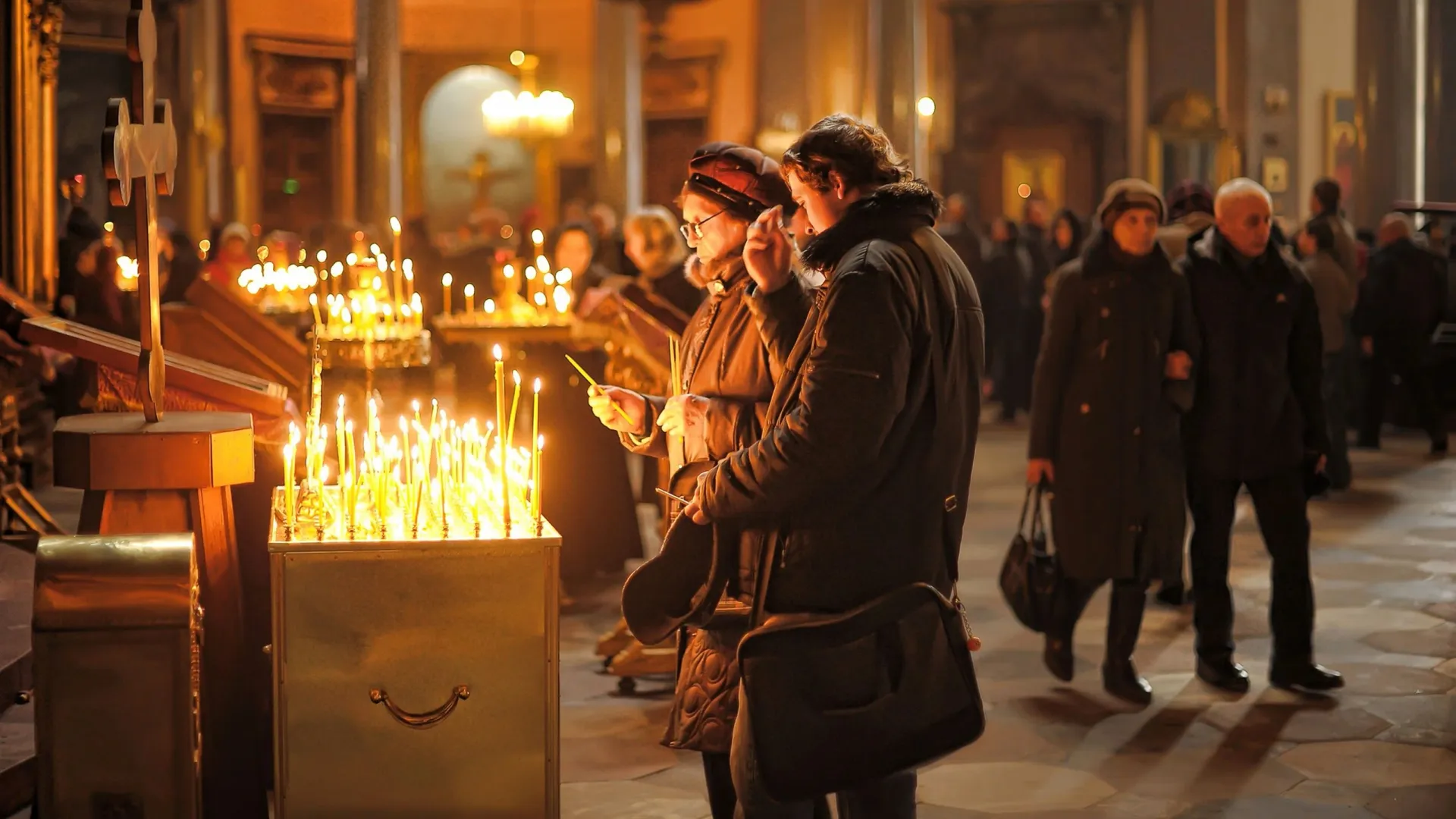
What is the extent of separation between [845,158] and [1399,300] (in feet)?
41.6

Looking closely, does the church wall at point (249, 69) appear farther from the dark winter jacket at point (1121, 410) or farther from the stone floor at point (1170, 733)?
the dark winter jacket at point (1121, 410)

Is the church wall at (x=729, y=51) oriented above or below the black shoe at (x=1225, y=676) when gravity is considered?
above

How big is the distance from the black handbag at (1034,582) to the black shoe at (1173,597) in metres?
1.91

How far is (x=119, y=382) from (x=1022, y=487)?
8514 millimetres

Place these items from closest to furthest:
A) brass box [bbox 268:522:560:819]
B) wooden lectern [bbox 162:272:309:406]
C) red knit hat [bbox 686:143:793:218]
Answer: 1. brass box [bbox 268:522:560:819]
2. red knit hat [bbox 686:143:793:218]
3. wooden lectern [bbox 162:272:309:406]

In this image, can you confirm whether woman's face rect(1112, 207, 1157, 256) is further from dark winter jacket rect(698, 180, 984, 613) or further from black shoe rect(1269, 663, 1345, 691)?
dark winter jacket rect(698, 180, 984, 613)

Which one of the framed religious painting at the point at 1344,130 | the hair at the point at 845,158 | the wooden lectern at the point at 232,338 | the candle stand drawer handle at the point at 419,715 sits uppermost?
the framed religious painting at the point at 1344,130

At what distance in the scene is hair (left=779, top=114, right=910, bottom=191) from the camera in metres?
3.63

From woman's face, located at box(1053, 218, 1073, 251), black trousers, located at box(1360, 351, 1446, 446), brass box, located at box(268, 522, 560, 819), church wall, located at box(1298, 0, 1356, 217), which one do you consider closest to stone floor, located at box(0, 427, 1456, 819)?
brass box, located at box(268, 522, 560, 819)

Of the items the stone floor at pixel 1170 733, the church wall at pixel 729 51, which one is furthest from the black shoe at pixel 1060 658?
the church wall at pixel 729 51

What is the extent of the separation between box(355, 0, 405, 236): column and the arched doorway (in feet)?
22.7

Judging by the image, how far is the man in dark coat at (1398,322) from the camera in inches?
588

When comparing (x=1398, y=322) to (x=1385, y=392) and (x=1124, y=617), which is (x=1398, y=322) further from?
(x=1124, y=617)

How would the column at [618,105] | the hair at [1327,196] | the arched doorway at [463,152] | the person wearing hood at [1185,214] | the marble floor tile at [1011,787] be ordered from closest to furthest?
the marble floor tile at [1011,787] < the person wearing hood at [1185,214] < the hair at [1327,196] < the column at [618,105] < the arched doorway at [463,152]
